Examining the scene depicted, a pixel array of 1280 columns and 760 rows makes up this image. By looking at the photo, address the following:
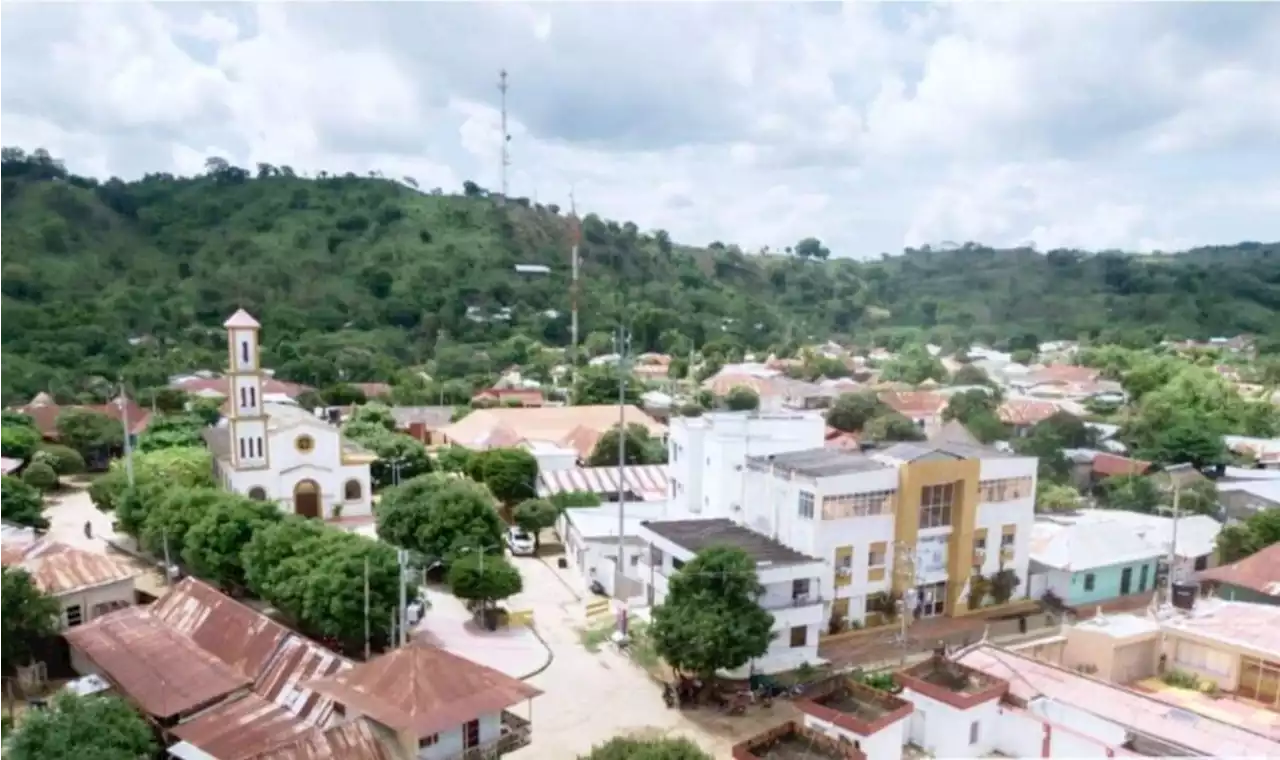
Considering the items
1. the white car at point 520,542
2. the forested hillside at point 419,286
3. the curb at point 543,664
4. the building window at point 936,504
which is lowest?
the curb at point 543,664

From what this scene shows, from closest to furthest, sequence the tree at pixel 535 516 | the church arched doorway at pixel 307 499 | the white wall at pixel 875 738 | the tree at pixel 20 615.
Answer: the white wall at pixel 875 738, the tree at pixel 20 615, the tree at pixel 535 516, the church arched doorway at pixel 307 499

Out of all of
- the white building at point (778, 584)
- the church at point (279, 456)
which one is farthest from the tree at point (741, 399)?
the white building at point (778, 584)

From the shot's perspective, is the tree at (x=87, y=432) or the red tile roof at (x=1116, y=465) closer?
the red tile roof at (x=1116, y=465)

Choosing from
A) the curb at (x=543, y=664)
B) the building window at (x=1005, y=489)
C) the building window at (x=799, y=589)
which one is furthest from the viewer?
the building window at (x=1005, y=489)

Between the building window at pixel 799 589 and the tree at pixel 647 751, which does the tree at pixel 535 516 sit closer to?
the building window at pixel 799 589

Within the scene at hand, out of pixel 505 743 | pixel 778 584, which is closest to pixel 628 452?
pixel 778 584

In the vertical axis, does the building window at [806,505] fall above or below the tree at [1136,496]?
above

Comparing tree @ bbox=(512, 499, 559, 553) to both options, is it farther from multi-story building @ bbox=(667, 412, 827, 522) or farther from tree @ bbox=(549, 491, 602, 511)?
multi-story building @ bbox=(667, 412, 827, 522)
